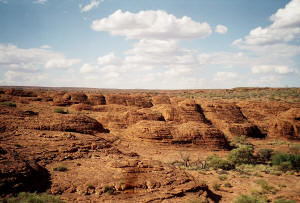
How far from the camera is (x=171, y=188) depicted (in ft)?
27.3

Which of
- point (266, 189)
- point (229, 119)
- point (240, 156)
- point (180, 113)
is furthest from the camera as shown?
point (229, 119)

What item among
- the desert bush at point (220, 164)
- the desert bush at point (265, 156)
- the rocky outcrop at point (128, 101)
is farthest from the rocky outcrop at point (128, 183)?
the rocky outcrop at point (128, 101)

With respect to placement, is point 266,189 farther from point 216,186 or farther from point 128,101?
point 128,101

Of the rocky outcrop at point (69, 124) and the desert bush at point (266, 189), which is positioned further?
the rocky outcrop at point (69, 124)

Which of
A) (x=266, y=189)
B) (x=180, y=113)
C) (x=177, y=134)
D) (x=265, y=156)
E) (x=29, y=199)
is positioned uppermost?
(x=180, y=113)

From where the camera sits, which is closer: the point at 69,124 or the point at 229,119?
the point at 69,124

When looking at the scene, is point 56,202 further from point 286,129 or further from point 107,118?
point 286,129

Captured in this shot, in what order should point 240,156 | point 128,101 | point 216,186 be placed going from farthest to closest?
point 128,101, point 240,156, point 216,186

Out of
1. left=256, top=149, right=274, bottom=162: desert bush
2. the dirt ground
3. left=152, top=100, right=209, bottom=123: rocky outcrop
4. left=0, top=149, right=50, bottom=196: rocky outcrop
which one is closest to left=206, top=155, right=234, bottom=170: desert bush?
the dirt ground

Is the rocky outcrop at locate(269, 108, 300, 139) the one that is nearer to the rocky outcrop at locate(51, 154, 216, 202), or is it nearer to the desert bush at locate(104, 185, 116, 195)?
the rocky outcrop at locate(51, 154, 216, 202)

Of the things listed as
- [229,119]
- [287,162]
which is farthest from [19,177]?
[229,119]

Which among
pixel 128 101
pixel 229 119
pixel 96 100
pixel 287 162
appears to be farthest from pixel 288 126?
pixel 96 100

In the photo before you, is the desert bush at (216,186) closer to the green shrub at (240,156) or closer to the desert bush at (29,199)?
the green shrub at (240,156)

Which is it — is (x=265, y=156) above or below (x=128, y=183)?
below
